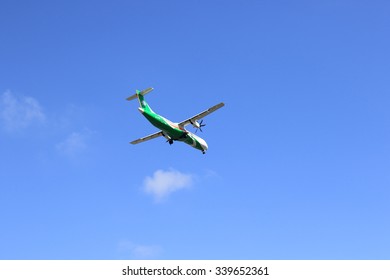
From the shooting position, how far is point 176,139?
68625 mm

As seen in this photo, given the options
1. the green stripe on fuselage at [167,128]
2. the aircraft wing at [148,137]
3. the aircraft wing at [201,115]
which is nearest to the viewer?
the green stripe on fuselage at [167,128]

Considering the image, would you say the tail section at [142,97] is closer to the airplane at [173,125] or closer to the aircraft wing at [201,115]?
the airplane at [173,125]

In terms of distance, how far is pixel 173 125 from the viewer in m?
65.7

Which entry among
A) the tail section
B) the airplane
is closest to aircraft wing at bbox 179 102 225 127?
the airplane

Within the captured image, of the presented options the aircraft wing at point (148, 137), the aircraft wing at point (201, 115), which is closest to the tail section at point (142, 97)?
the aircraft wing at point (201, 115)

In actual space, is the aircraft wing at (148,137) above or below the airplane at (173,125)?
above

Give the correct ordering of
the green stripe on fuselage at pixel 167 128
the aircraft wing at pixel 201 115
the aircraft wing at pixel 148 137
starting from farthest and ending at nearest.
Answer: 1. the aircraft wing at pixel 148 137
2. the aircraft wing at pixel 201 115
3. the green stripe on fuselage at pixel 167 128

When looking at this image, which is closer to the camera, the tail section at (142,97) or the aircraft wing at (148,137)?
the tail section at (142,97)

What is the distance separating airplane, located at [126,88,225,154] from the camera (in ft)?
205

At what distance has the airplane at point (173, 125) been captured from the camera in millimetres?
62459

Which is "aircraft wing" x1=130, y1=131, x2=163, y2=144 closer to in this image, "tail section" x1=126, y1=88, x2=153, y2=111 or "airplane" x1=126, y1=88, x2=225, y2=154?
"airplane" x1=126, y1=88, x2=225, y2=154
